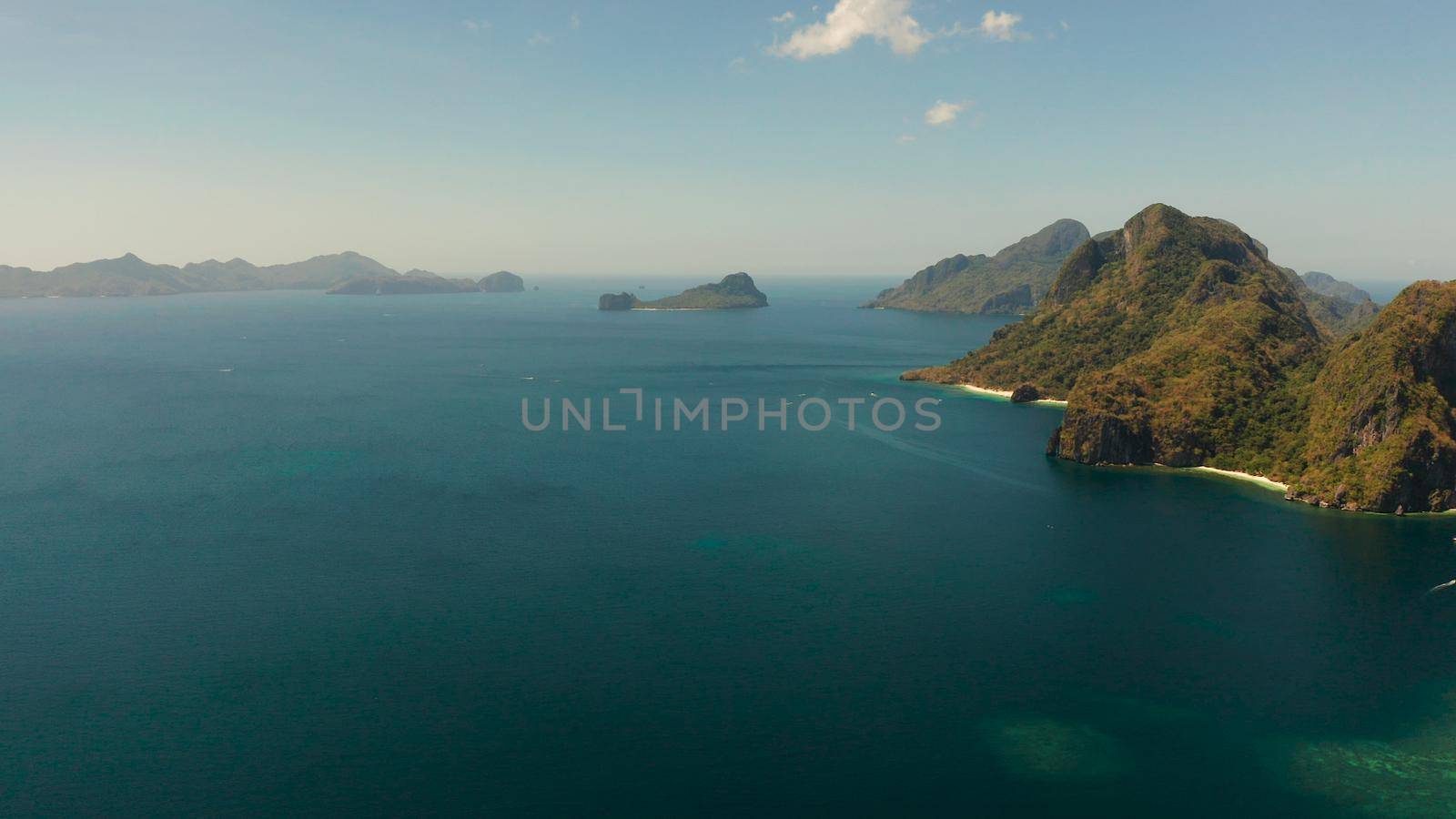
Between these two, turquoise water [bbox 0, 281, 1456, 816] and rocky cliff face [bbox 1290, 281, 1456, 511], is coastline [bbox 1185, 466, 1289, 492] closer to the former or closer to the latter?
rocky cliff face [bbox 1290, 281, 1456, 511]

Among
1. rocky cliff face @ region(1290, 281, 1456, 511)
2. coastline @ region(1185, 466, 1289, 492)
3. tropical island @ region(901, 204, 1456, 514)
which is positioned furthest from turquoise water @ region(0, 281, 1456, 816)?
tropical island @ region(901, 204, 1456, 514)

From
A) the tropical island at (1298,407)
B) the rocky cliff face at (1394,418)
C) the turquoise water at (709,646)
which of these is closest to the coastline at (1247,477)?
the tropical island at (1298,407)

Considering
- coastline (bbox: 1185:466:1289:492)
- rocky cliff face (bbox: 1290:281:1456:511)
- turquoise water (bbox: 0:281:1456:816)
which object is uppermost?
rocky cliff face (bbox: 1290:281:1456:511)

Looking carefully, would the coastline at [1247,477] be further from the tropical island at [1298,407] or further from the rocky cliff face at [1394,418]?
the rocky cliff face at [1394,418]

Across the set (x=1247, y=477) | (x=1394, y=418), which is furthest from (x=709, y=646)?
(x=1394, y=418)

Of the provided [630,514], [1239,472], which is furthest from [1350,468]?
[630,514]

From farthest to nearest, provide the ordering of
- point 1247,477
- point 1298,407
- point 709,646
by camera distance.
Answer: point 1298,407 → point 1247,477 → point 709,646

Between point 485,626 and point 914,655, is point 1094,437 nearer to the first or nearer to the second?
point 914,655

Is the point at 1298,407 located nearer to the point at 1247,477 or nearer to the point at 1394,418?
the point at 1247,477
